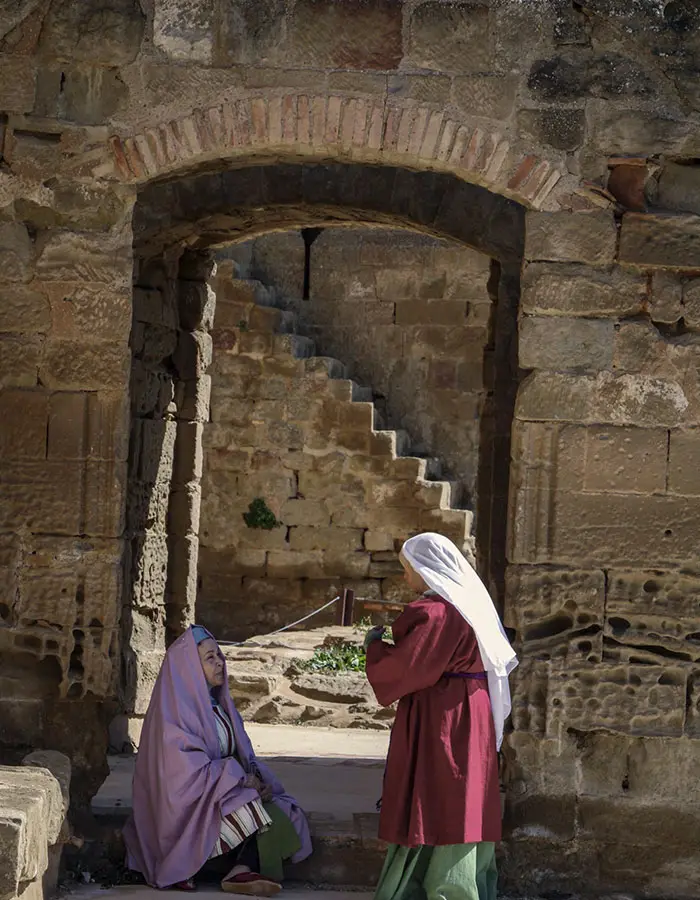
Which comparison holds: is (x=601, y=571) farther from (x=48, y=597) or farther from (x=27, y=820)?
(x=27, y=820)

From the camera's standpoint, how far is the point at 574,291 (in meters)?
5.93

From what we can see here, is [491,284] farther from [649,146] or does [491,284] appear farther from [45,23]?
[45,23]

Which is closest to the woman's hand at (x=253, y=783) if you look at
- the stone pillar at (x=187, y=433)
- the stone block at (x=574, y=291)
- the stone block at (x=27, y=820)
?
the stone block at (x=27, y=820)

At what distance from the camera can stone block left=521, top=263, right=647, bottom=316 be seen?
19.5ft

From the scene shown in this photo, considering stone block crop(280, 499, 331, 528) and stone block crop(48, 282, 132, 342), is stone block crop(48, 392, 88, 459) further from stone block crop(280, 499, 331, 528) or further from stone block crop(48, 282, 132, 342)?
stone block crop(280, 499, 331, 528)

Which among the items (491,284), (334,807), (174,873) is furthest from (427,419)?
(174,873)

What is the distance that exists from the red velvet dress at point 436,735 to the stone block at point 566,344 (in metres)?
1.24

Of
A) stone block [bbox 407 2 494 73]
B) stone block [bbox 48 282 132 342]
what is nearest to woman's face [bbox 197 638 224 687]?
stone block [bbox 48 282 132 342]

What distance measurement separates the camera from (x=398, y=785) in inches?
212

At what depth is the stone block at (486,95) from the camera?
592 centimetres

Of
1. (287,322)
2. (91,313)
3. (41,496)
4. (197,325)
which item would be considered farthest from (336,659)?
(91,313)

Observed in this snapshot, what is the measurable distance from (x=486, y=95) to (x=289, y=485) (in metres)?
6.90

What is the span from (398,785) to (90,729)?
5.16 feet

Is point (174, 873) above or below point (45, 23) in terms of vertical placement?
below
